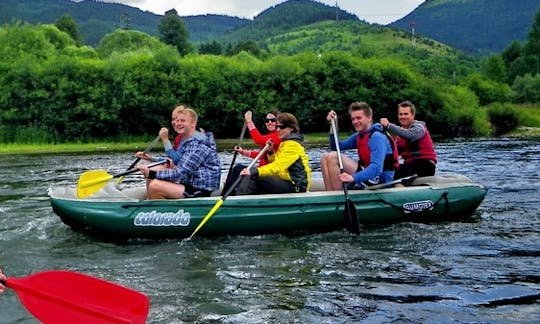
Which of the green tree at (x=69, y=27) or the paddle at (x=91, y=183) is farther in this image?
the green tree at (x=69, y=27)

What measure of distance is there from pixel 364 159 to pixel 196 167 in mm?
2172

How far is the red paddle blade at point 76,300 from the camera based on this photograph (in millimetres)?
4246

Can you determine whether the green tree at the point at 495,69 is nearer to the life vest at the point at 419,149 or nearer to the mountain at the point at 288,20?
the life vest at the point at 419,149

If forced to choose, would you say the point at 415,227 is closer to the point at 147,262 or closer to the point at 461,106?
the point at 147,262

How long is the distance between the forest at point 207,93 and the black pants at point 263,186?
71.8 ft

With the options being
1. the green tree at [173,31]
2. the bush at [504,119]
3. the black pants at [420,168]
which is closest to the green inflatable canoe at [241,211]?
the black pants at [420,168]

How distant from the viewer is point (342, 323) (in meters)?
5.14

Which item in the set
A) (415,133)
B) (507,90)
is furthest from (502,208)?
(507,90)

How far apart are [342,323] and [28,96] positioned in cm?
2782

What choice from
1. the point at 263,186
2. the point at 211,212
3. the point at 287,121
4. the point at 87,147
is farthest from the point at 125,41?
the point at 211,212

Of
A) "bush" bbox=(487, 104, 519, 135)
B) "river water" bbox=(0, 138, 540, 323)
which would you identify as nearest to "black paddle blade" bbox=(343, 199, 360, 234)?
"river water" bbox=(0, 138, 540, 323)

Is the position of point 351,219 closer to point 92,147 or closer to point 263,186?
point 263,186

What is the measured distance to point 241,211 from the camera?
26.4 feet

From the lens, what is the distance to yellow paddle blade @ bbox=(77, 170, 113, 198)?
8289mm
